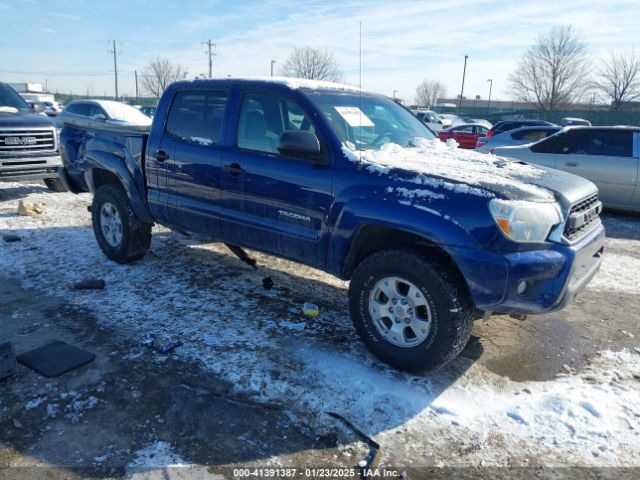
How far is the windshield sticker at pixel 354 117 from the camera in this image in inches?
154

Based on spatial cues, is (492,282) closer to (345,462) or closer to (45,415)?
(345,462)

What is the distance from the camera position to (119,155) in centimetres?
525

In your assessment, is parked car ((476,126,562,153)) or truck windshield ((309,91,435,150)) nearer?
truck windshield ((309,91,435,150))

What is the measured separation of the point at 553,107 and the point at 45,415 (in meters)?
55.0

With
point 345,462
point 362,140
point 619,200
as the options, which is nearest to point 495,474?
point 345,462

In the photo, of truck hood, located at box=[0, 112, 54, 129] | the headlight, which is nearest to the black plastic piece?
the headlight

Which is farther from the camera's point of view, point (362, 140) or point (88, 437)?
point (362, 140)

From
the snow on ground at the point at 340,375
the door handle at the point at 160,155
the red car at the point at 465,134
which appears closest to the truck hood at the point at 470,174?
the snow on ground at the point at 340,375

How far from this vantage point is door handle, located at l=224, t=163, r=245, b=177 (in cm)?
410

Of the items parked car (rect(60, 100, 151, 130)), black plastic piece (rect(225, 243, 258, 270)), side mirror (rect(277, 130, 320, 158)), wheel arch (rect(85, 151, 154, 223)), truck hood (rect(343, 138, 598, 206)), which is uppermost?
parked car (rect(60, 100, 151, 130))

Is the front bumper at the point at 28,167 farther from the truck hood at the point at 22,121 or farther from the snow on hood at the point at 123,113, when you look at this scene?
the snow on hood at the point at 123,113

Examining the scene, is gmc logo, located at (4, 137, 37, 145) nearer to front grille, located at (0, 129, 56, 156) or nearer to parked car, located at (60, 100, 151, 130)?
front grille, located at (0, 129, 56, 156)

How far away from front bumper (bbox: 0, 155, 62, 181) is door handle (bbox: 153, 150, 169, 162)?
16.8ft

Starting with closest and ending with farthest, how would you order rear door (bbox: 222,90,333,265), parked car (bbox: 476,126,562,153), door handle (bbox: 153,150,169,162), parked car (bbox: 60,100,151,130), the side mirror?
the side mirror → rear door (bbox: 222,90,333,265) → door handle (bbox: 153,150,169,162) → parked car (bbox: 476,126,562,153) → parked car (bbox: 60,100,151,130)
